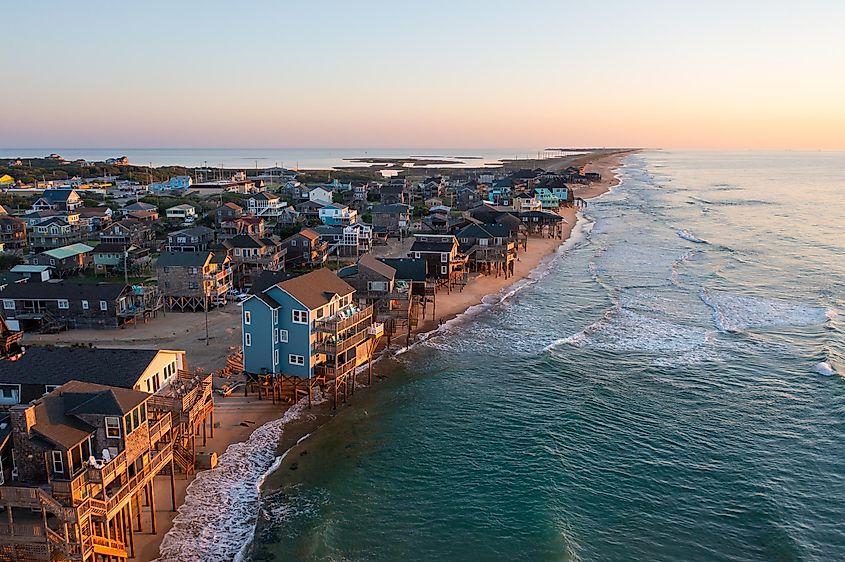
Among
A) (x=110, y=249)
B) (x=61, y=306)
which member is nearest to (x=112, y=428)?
(x=61, y=306)

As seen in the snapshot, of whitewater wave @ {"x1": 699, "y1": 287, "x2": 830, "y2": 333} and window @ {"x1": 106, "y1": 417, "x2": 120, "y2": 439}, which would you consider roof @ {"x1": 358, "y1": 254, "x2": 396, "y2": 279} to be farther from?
whitewater wave @ {"x1": 699, "y1": 287, "x2": 830, "y2": 333}

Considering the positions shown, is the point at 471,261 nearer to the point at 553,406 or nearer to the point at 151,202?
the point at 553,406

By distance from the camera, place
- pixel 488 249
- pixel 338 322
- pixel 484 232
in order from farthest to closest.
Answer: pixel 484 232 → pixel 488 249 → pixel 338 322

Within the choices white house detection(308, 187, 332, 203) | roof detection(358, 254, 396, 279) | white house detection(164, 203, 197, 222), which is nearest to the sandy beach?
roof detection(358, 254, 396, 279)

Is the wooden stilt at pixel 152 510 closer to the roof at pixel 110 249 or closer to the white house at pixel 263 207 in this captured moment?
the roof at pixel 110 249

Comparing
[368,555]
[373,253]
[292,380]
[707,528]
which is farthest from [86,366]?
[373,253]

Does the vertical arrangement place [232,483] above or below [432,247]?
below

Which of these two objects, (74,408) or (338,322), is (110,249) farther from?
(74,408)
